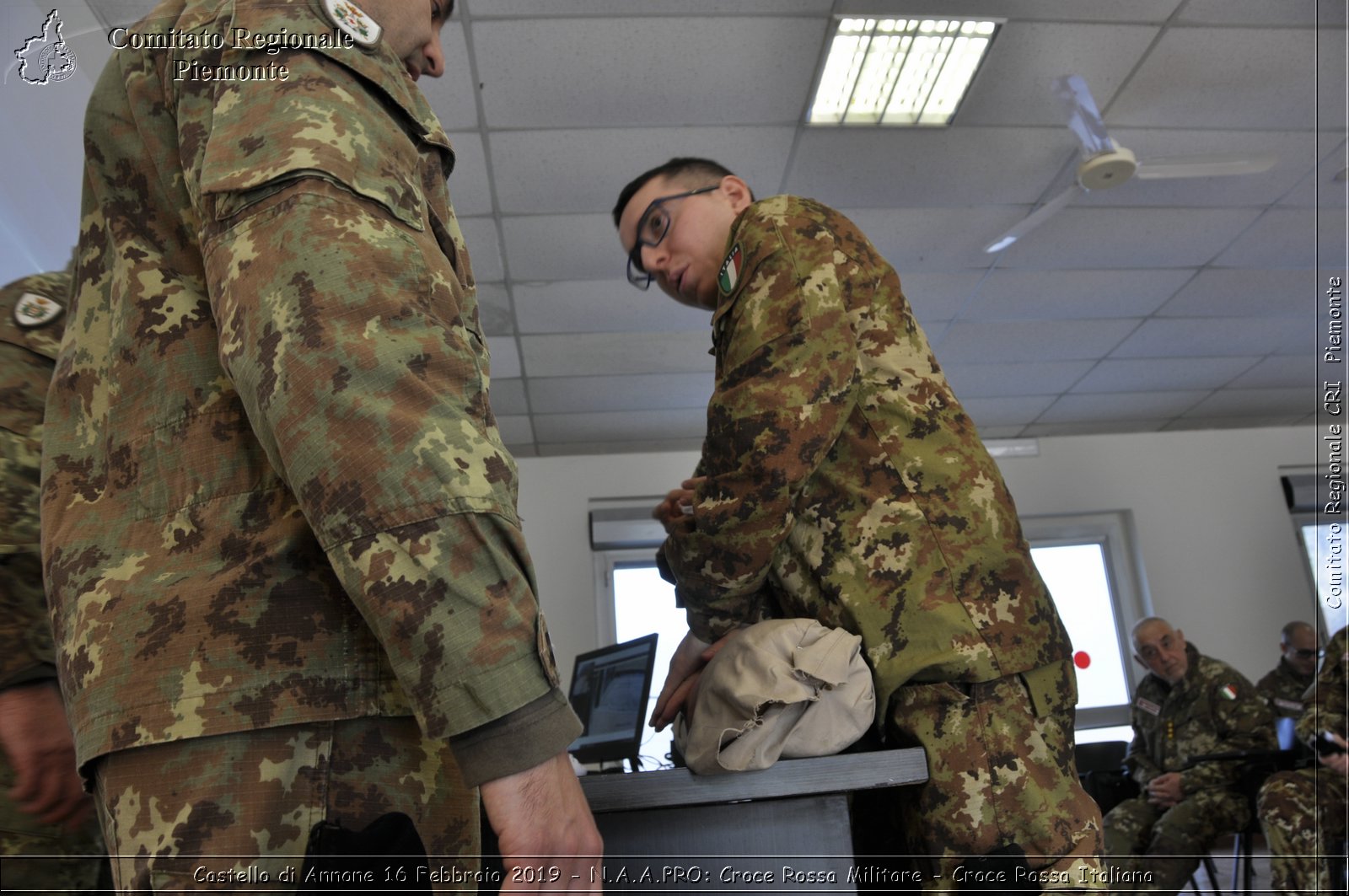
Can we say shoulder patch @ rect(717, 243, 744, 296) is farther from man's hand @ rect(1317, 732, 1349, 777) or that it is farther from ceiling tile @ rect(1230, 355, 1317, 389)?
ceiling tile @ rect(1230, 355, 1317, 389)

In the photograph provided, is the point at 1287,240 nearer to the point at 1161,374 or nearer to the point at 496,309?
the point at 1161,374

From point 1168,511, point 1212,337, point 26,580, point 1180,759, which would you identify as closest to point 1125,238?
point 1212,337

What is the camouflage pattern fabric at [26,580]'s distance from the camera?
767mm

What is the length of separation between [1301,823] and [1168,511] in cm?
375

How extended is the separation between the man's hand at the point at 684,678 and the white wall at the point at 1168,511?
4.92 m

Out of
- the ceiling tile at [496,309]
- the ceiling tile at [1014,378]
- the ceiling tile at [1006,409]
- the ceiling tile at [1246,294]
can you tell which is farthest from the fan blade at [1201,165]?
the ceiling tile at [1006,409]

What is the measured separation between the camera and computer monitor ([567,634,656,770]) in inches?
110

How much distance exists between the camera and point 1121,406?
664 centimetres

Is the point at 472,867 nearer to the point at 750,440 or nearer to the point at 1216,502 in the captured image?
the point at 750,440

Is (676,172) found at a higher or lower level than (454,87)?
lower

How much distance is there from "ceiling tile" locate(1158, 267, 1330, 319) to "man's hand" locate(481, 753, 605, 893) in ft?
17.0

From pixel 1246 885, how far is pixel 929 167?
9.97 feet

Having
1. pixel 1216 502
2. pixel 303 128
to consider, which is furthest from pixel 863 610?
pixel 1216 502

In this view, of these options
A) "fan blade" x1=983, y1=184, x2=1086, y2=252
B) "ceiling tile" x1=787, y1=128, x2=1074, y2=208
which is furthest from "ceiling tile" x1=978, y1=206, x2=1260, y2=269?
"fan blade" x1=983, y1=184, x2=1086, y2=252
